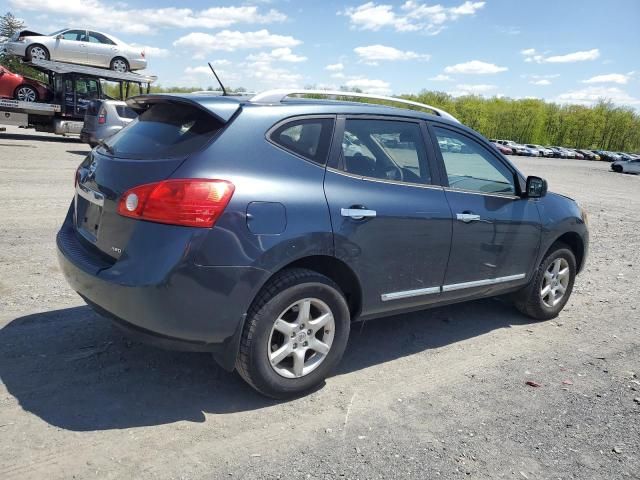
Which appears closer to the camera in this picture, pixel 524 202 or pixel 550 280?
pixel 524 202

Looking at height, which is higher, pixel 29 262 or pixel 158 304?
pixel 158 304

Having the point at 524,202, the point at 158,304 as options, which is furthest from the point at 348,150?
the point at 524,202

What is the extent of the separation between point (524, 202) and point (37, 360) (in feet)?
12.8

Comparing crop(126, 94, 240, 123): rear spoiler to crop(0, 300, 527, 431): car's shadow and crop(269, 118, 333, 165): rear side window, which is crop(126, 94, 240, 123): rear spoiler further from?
crop(0, 300, 527, 431): car's shadow

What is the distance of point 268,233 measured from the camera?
2.99m

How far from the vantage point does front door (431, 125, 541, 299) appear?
4.11 meters

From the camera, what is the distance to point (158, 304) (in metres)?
2.81

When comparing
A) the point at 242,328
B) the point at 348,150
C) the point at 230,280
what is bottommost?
the point at 242,328

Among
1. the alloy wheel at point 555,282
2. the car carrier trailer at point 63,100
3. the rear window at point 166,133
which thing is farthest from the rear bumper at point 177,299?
the car carrier trailer at point 63,100

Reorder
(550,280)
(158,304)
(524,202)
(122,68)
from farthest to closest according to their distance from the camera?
1. (122,68)
2. (550,280)
3. (524,202)
4. (158,304)

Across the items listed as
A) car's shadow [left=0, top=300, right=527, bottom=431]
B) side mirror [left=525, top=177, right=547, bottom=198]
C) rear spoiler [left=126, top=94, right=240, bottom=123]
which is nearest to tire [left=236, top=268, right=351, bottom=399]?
car's shadow [left=0, top=300, right=527, bottom=431]

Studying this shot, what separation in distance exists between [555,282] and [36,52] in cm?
2000

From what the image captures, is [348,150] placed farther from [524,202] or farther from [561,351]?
[561,351]

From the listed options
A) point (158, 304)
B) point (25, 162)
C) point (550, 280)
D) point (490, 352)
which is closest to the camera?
point (158, 304)
